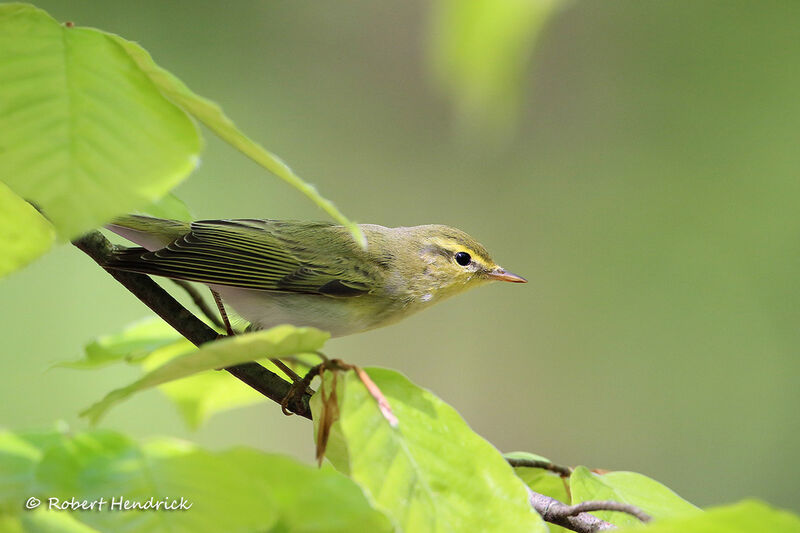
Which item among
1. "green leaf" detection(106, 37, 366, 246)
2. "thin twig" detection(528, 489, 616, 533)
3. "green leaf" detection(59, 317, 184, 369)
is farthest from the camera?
"green leaf" detection(59, 317, 184, 369)

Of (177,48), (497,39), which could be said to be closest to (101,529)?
(497,39)

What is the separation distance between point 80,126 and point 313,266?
62.8 inches

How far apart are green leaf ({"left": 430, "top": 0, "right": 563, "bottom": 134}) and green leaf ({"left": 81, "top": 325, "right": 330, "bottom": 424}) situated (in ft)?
2.48

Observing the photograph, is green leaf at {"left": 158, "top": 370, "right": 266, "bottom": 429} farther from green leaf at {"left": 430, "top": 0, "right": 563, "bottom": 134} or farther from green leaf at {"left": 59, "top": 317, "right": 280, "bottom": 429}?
green leaf at {"left": 430, "top": 0, "right": 563, "bottom": 134}

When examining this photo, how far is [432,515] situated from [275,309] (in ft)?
4.87

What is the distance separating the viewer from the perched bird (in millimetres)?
1979

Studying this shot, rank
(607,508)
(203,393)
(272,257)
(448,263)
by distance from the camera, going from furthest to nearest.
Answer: (448,263), (272,257), (203,393), (607,508)

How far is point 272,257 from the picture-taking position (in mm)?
2193

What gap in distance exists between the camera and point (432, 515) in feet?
2.58

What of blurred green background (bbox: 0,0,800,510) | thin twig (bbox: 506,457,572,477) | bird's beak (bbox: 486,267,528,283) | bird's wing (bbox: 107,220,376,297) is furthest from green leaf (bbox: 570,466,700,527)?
blurred green background (bbox: 0,0,800,510)

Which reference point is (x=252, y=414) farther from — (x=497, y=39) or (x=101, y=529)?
(x=101, y=529)

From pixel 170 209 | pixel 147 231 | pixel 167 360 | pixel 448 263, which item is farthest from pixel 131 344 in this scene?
pixel 448 263

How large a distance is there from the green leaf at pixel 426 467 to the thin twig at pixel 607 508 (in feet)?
0.43

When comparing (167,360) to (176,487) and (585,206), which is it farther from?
(585,206)
